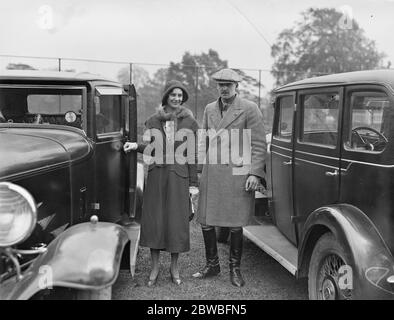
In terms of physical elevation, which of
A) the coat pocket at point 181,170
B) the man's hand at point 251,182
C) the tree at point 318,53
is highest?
the tree at point 318,53

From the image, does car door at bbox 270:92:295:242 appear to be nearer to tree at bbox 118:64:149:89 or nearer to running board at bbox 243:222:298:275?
running board at bbox 243:222:298:275

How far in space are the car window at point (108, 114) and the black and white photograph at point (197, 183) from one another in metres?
0.03

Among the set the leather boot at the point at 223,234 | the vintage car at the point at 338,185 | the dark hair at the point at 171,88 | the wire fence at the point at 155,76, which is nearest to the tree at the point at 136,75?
the wire fence at the point at 155,76

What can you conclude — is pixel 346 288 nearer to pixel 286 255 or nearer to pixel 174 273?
pixel 286 255

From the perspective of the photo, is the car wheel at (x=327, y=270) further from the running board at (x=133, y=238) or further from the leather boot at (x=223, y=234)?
the leather boot at (x=223, y=234)

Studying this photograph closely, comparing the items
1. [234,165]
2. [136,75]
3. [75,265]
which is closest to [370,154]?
[234,165]

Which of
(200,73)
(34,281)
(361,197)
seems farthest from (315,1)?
(200,73)

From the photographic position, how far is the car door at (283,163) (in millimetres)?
3658

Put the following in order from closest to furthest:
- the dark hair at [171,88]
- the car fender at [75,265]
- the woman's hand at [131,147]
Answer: the car fender at [75,265] → the dark hair at [171,88] → the woman's hand at [131,147]

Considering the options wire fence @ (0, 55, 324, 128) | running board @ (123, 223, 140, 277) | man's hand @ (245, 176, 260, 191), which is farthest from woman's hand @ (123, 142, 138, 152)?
wire fence @ (0, 55, 324, 128)

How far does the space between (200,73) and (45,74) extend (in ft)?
31.8

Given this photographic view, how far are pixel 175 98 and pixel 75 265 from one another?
1.72 meters
